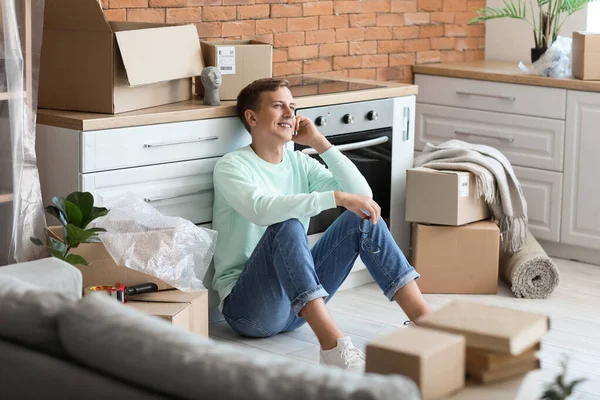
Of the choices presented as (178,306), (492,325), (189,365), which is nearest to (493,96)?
(178,306)

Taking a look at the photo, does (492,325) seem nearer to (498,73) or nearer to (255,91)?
(255,91)

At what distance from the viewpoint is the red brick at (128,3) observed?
3.75 m

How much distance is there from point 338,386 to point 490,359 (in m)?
0.51

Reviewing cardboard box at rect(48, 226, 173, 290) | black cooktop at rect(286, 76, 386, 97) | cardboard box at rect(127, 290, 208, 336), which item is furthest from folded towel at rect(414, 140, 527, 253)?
cardboard box at rect(48, 226, 173, 290)

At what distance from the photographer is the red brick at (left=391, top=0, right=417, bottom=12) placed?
4.92 m

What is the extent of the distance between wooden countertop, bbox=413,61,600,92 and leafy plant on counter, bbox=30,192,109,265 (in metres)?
2.41

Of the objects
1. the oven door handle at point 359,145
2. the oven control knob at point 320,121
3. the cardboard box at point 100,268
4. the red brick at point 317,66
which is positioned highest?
the red brick at point 317,66

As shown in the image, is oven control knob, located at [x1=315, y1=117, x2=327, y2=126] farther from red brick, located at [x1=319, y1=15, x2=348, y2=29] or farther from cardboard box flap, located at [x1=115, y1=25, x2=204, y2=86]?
red brick, located at [x1=319, y1=15, x2=348, y2=29]

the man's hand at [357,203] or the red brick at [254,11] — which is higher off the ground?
the red brick at [254,11]

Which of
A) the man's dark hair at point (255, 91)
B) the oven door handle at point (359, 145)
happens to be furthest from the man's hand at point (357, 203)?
the oven door handle at point (359, 145)

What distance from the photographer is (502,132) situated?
15.6ft

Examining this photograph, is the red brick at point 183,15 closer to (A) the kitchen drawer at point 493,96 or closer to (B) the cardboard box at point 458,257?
(B) the cardboard box at point 458,257

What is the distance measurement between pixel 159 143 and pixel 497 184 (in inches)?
59.5

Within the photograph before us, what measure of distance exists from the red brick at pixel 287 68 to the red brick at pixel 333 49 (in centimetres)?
16
